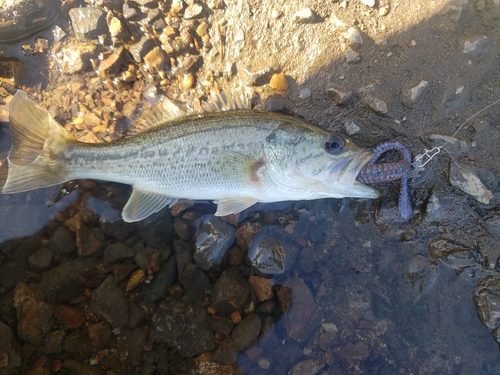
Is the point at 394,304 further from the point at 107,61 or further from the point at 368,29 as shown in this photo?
the point at 107,61

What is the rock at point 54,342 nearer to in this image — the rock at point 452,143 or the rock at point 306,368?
the rock at point 306,368

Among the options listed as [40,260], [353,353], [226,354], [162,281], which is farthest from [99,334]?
[353,353]

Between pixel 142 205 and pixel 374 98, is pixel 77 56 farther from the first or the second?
pixel 374 98

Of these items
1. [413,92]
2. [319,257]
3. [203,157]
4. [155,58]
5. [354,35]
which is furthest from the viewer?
[155,58]

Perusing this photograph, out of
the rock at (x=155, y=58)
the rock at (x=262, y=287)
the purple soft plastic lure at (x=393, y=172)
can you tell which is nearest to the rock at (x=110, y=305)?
the rock at (x=262, y=287)

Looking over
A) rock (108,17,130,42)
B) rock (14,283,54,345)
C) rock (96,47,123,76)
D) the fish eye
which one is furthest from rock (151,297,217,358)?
rock (108,17,130,42)
